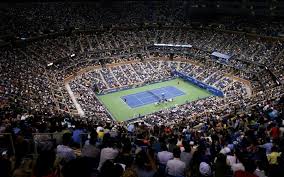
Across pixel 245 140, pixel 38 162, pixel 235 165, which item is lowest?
pixel 245 140

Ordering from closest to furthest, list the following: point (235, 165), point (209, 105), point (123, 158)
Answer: point (123, 158) < point (235, 165) < point (209, 105)

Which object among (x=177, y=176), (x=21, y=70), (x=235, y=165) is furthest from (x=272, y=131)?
(x=21, y=70)

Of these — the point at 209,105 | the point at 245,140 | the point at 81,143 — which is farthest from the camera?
the point at 209,105

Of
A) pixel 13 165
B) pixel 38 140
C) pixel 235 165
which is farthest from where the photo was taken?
pixel 38 140

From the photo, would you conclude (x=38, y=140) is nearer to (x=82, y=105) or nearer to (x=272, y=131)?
(x=272, y=131)

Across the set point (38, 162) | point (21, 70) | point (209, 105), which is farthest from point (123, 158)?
point (21, 70)

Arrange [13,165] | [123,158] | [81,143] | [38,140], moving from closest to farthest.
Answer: [13,165]
[123,158]
[38,140]
[81,143]

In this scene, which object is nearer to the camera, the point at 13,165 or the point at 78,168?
the point at 78,168

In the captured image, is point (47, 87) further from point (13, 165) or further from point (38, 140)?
point (13, 165)

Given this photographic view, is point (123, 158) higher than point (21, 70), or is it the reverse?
point (123, 158)
